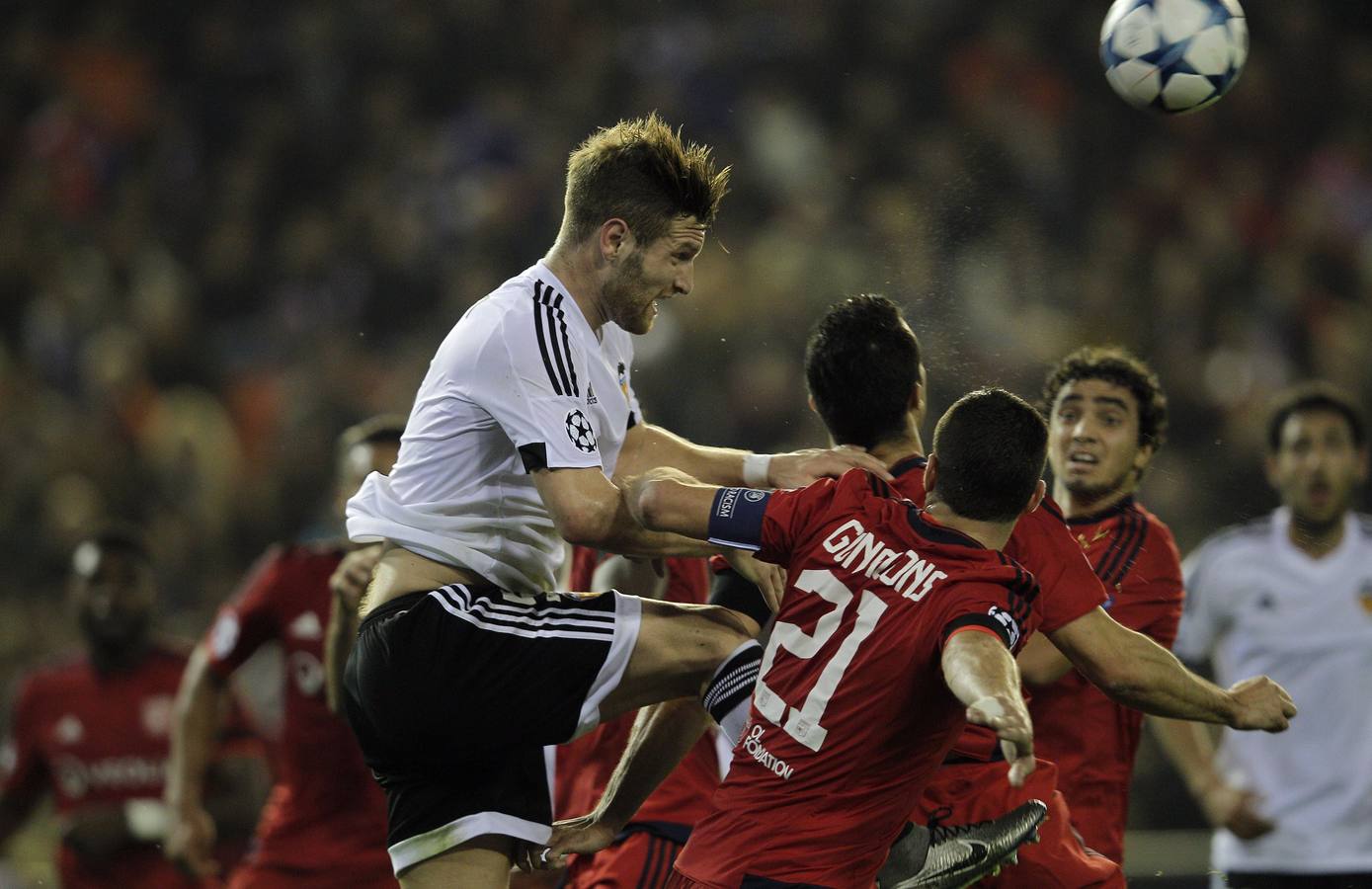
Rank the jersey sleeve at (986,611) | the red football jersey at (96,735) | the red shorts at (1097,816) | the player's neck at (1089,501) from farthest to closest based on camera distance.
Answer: the red football jersey at (96,735) → the player's neck at (1089,501) → the red shorts at (1097,816) → the jersey sleeve at (986,611)

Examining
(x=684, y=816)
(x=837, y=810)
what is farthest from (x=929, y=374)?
(x=837, y=810)

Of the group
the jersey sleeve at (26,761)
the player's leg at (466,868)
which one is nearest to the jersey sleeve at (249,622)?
the jersey sleeve at (26,761)

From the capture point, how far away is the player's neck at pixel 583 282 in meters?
3.66

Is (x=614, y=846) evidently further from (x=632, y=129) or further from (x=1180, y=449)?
(x=1180, y=449)

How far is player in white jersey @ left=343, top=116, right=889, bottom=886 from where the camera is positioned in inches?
134

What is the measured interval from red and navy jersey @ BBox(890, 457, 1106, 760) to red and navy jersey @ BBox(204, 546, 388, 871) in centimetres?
235

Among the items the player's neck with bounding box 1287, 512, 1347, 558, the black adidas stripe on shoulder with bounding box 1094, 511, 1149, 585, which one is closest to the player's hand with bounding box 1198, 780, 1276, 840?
the player's neck with bounding box 1287, 512, 1347, 558

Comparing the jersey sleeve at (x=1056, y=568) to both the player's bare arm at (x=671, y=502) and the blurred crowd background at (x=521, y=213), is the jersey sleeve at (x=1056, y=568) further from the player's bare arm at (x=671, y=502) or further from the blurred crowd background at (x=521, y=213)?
the blurred crowd background at (x=521, y=213)

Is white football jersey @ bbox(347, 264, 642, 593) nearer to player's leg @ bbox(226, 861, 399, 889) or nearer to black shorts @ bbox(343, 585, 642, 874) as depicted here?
black shorts @ bbox(343, 585, 642, 874)

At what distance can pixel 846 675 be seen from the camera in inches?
121

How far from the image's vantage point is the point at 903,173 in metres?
10.4

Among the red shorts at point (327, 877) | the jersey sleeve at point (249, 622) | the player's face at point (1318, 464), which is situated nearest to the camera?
the red shorts at point (327, 877)

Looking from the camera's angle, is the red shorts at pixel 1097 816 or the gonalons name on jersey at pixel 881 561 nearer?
the gonalons name on jersey at pixel 881 561

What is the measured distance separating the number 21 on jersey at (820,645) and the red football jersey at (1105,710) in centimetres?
106
